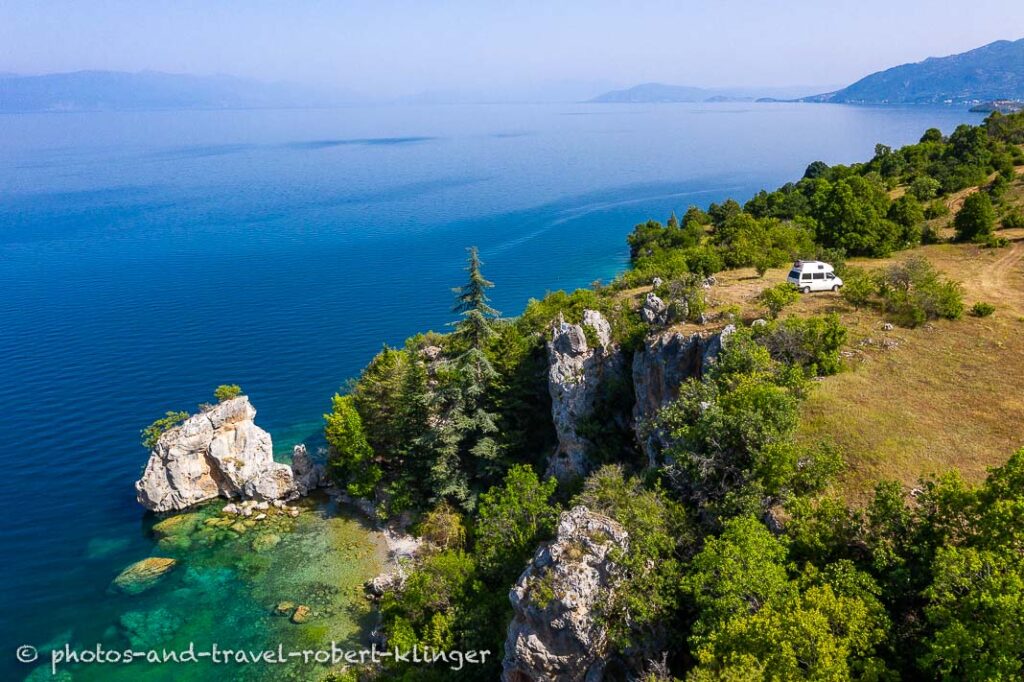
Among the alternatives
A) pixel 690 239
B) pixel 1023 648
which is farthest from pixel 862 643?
pixel 690 239

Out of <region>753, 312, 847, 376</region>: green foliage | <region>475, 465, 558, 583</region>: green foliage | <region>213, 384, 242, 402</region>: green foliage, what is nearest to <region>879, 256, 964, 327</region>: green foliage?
<region>753, 312, 847, 376</region>: green foliage

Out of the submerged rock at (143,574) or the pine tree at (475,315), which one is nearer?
the submerged rock at (143,574)

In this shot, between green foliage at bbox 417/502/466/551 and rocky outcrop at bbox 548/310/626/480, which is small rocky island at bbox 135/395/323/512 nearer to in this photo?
green foliage at bbox 417/502/466/551

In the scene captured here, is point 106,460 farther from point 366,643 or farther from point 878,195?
point 878,195

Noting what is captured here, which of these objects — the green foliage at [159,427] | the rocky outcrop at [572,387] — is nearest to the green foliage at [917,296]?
Result: the rocky outcrop at [572,387]

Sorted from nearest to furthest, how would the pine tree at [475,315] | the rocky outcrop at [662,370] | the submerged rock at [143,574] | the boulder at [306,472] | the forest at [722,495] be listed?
the forest at [722,495], the rocky outcrop at [662,370], the submerged rock at [143,574], the pine tree at [475,315], the boulder at [306,472]

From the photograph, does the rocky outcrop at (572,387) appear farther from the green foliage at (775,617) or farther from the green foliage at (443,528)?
the green foliage at (775,617)

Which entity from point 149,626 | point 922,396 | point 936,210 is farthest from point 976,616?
point 936,210
